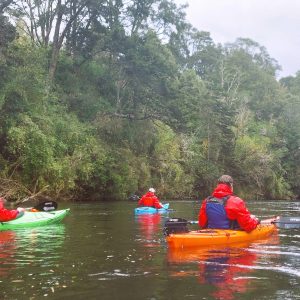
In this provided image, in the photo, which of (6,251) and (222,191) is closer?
(6,251)

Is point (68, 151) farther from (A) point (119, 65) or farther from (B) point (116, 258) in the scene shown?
(B) point (116, 258)

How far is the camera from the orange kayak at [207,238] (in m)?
8.70

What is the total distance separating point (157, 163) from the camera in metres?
32.8

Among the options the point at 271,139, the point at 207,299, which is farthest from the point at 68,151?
the point at 271,139

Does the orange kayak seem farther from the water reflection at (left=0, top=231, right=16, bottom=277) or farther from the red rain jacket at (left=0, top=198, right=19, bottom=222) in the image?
the red rain jacket at (left=0, top=198, right=19, bottom=222)

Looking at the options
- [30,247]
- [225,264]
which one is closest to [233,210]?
[225,264]

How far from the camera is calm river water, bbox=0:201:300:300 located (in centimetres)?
553

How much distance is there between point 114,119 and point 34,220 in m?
19.2

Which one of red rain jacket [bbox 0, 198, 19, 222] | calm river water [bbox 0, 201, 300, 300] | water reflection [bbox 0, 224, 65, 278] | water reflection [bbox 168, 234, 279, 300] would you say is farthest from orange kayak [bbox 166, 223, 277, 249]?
red rain jacket [bbox 0, 198, 19, 222]

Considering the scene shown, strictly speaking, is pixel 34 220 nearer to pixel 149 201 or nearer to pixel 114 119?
pixel 149 201

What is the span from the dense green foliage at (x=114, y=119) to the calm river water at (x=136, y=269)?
11349mm

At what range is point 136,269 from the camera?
22.6 feet

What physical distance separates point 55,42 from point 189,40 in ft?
115

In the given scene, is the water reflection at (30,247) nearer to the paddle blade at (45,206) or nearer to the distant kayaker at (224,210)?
the paddle blade at (45,206)
